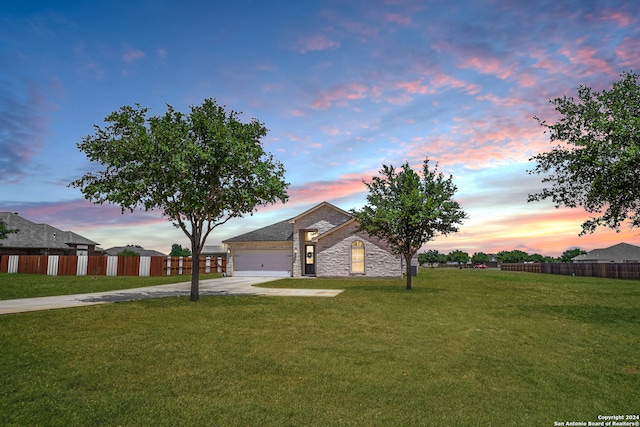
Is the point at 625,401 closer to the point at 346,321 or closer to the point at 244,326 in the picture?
the point at 346,321

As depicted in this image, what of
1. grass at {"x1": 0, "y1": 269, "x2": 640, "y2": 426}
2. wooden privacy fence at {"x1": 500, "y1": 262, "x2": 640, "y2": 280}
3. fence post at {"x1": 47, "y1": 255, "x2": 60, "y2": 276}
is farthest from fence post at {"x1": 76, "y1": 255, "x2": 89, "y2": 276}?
wooden privacy fence at {"x1": 500, "y1": 262, "x2": 640, "y2": 280}

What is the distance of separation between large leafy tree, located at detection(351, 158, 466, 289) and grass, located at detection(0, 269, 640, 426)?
31.7 ft

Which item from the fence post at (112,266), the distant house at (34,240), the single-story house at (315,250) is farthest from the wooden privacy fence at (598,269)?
the distant house at (34,240)

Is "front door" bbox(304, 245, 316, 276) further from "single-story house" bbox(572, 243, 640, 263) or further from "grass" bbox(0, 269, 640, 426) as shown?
"single-story house" bbox(572, 243, 640, 263)

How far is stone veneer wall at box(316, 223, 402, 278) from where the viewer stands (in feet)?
105

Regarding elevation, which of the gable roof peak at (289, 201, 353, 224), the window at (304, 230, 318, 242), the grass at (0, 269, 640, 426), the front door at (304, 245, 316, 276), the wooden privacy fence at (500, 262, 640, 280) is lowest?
the grass at (0, 269, 640, 426)

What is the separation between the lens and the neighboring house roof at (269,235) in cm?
3597

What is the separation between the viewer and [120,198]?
15430mm

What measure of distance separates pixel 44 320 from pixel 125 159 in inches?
291

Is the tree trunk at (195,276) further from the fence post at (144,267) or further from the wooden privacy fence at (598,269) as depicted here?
the wooden privacy fence at (598,269)

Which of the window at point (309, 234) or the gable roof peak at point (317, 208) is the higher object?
the gable roof peak at point (317, 208)

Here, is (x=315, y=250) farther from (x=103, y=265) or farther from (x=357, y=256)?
(x=103, y=265)

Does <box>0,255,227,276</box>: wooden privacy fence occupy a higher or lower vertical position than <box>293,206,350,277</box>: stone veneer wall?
lower

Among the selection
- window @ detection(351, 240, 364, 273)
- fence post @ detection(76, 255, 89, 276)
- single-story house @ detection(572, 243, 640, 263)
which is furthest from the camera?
single-story house @ detection(572, 243, 640, 263)
